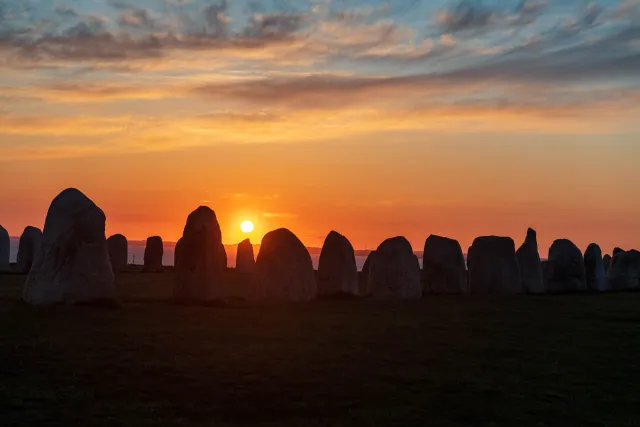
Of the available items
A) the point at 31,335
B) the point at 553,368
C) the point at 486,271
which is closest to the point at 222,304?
the point at 31,335

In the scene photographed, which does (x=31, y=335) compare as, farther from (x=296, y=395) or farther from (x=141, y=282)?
(x=141, y=282)

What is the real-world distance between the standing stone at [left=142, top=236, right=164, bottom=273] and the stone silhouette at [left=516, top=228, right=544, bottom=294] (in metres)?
22.2

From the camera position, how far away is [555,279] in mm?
38438

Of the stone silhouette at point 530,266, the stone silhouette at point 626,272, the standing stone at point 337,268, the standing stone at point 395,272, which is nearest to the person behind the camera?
the standing stone at point 337,268

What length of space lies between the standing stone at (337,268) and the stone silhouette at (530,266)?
10087mm

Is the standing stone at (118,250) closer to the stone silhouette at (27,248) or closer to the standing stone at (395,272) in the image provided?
the stone silhouette at (27,248)

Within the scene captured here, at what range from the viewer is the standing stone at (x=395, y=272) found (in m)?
31.1

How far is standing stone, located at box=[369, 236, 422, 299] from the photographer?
31141mm

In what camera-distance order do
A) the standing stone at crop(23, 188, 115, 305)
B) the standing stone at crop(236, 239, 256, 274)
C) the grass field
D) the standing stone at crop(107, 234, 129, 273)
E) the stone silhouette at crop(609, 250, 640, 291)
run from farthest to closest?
the standing stone at crop(236, 239, 256, 274) < the standing stone at crop(107, 234, 129, 273) < the stone silhouette at crop(609, 250, 640, 291) < the standing stone at crop(23, 188, 115, 305) < the grass field

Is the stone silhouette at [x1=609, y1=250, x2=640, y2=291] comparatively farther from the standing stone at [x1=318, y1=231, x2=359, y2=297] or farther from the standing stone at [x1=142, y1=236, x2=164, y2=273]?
the standing stone at [x1=142, y1=236, x2=164, y2=273]

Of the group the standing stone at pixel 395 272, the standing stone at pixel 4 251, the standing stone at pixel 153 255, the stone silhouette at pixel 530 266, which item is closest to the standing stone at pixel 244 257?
the standing stone at pixel 153 255

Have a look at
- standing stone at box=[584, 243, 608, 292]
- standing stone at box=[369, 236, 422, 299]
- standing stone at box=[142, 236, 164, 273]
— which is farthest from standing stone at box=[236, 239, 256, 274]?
standing stone at box=[584, 243, 608, 292]

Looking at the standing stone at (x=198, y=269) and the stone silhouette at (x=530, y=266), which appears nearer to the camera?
the standing stone at (x=198, y=269)

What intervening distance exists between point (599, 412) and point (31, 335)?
10895 millimetres
